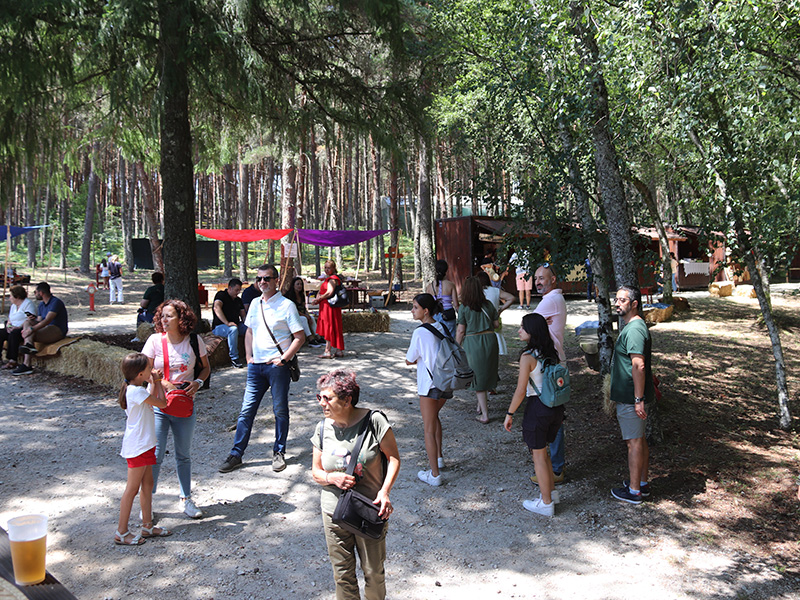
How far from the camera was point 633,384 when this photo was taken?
15.5ft

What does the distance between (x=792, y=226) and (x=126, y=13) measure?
26.9 ft

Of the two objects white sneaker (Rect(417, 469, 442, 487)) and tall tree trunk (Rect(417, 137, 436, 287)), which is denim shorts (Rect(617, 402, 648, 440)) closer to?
white sneaker (Rect(417, 469, 442, 487))

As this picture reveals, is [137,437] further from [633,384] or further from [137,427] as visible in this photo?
[633,384]

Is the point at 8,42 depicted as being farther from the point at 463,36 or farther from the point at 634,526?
the point at 634,526

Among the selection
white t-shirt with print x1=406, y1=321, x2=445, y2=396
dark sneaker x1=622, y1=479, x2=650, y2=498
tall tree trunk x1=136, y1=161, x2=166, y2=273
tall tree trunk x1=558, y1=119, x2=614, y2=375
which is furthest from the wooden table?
tall tree trunk x1=136, y1=161, x2=166, y2=273

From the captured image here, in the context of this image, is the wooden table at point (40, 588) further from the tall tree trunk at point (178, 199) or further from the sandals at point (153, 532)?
the tall tree trunk at point (178, 199)

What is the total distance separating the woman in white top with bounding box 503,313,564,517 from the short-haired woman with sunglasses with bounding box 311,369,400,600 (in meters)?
1.74

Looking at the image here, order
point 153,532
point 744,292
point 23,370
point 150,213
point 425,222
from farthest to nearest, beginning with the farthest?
point 744,292
point 150,213
point 425,222
point 23,370
point 153,532

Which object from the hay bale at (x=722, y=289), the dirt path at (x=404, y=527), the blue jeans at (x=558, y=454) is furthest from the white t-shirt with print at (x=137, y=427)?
the hay bale at (x=722, y=289)

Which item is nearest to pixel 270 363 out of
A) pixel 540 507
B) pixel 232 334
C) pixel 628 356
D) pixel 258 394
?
pixel 258 394

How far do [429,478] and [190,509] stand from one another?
190 centimetres

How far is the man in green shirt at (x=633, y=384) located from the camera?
184 inches

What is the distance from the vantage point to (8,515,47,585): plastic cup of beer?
2.37 metres

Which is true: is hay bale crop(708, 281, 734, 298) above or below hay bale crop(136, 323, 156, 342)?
above
